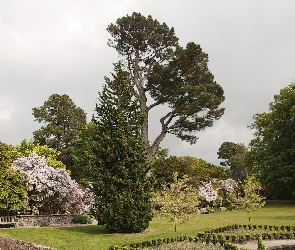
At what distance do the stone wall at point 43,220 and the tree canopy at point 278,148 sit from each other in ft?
82.8

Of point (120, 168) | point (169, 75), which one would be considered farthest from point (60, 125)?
point (120, 168)

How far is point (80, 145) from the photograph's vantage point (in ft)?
181

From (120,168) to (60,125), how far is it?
39.5m

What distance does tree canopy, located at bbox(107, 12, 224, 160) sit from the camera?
40244 mm

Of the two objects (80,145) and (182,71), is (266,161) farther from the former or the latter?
(80,145)

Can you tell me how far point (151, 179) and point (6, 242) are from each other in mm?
8883

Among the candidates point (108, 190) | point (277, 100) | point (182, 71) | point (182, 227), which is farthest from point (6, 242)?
point (277, 100)

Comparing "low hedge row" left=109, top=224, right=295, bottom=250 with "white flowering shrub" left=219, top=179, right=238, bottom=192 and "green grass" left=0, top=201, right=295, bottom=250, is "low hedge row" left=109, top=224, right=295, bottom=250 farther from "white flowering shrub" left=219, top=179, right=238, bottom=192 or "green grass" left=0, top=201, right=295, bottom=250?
"white flowering shrub" left=219, top=179, right=238, bottom=192

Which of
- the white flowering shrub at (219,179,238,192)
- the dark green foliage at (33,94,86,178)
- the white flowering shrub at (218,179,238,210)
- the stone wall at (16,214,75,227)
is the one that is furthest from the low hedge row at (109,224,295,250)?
the dark green foliage at (33,94,86,178)

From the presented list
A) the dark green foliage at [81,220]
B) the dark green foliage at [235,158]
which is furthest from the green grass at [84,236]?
the dark green foliage at [235,158]

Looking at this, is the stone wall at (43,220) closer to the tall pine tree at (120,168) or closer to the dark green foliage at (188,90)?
the tall pine tree at (120,168)

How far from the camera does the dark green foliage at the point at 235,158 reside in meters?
83.2

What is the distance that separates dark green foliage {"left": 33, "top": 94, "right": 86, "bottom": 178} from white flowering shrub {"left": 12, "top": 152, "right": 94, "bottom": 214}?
2782 centimetres

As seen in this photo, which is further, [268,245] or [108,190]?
[108,190]
